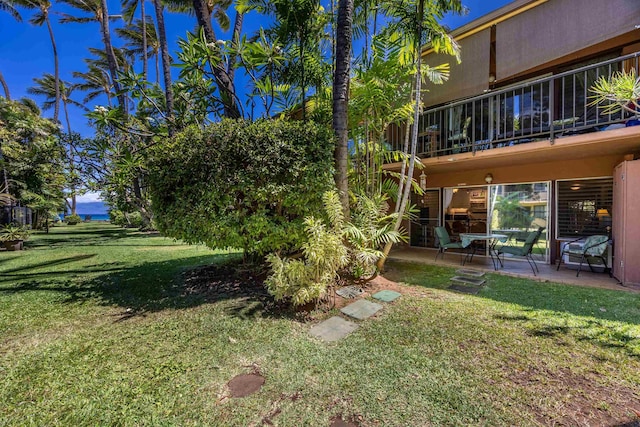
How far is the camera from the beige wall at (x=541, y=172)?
6953mm

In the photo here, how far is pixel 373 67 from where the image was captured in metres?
5.57

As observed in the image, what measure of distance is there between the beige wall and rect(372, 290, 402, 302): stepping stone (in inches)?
243

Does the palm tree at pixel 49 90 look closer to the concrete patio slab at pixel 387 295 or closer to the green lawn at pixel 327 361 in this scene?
the green lawn at pixel 327 361

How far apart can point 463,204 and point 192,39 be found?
9468 mm

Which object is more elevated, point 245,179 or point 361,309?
point 245,179

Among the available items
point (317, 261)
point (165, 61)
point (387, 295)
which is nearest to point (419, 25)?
point (317, 261)

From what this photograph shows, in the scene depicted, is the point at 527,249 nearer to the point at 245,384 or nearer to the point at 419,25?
the point at 419,25

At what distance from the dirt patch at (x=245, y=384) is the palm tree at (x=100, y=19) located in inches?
585

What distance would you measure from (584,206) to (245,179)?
9.20 m

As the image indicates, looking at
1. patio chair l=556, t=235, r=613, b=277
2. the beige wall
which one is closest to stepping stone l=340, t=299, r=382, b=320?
patio chair l=556, t=235, r=613, b=277

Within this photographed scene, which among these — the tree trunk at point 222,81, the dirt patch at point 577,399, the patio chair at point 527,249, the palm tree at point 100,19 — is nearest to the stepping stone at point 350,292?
the dirt patch at point 577,399

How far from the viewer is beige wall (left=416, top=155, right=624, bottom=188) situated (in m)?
6.95

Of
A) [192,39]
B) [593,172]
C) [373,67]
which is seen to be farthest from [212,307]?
[593,172]

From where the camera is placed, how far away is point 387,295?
4930 mm
